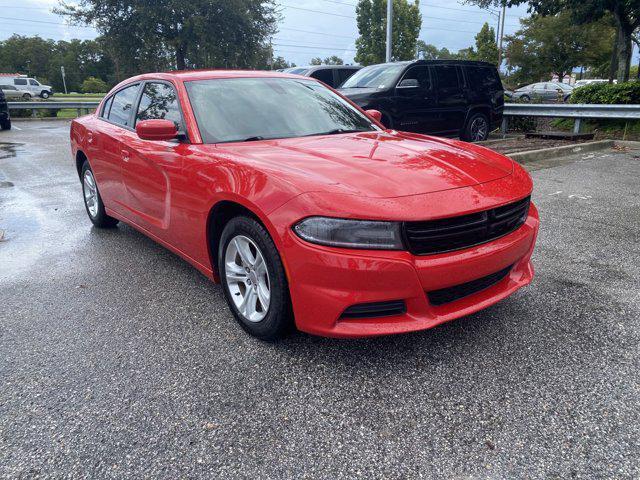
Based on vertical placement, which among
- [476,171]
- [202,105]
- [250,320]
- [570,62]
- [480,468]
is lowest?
[480,468]

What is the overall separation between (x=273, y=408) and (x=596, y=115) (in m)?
10.8

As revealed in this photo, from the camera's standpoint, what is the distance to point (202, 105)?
10.9 ft

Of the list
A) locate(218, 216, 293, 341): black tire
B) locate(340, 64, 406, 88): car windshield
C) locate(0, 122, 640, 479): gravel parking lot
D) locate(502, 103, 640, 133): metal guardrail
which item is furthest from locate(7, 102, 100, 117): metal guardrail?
locate(218, 216, 293, 341): black tire

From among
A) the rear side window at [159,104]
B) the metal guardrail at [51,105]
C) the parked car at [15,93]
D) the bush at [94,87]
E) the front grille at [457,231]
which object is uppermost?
the bush at [94,87]

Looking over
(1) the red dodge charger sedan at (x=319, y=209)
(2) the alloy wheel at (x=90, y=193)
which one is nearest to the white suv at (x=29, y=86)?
(2) the alloy wheel at (x=90, y=193)

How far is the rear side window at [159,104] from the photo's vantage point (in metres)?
3.43

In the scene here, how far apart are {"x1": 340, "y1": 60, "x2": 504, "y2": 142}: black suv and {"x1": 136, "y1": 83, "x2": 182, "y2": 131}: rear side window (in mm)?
5108

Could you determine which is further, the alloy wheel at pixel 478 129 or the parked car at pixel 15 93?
the parked car at pixel 15 93

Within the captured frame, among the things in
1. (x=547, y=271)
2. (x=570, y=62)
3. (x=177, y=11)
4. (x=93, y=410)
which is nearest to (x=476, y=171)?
(x=547, y=271)

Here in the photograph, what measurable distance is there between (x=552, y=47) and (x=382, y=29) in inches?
722

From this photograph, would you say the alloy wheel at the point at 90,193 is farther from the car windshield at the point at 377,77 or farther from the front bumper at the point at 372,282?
the car windshield at the point at 377,77

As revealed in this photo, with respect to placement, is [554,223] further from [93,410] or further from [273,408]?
[93,410]

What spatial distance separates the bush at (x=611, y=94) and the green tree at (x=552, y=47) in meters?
31.2

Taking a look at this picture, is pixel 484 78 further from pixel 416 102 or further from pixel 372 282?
pixel 372 282
